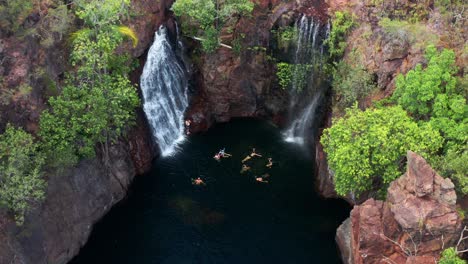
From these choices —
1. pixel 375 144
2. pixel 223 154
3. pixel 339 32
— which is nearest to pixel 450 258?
pixel 375 144

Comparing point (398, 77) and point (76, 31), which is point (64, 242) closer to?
point (76, 31)

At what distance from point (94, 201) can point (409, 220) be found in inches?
975

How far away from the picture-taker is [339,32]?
46250mm

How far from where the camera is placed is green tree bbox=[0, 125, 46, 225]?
104 ft

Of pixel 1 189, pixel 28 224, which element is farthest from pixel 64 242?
pixel 1 189

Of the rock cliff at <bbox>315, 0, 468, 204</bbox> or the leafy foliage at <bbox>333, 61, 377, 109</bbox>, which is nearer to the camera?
the rock cliff at <bbox>315, 0, 468, 204</bbox>

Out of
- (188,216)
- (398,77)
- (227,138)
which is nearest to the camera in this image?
(398,77)

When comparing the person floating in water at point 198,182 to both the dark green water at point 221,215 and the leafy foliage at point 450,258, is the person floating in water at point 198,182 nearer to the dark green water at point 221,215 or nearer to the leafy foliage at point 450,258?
the dark green water at point 221,215

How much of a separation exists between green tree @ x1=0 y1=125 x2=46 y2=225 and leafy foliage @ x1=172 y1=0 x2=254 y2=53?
2018cm

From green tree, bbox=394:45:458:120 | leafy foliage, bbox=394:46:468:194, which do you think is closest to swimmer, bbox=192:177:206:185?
green tree, bbox=394:45:458:120

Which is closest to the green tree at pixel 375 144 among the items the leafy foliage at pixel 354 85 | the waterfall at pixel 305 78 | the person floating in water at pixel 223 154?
the leafy foliage at pixel 354 85

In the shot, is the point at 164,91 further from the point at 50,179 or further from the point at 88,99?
the point at 50,179

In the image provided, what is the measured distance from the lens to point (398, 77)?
36.5m

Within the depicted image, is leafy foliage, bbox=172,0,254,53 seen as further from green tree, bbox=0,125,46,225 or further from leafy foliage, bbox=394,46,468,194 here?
green tree, bbox=0,125,46,225
